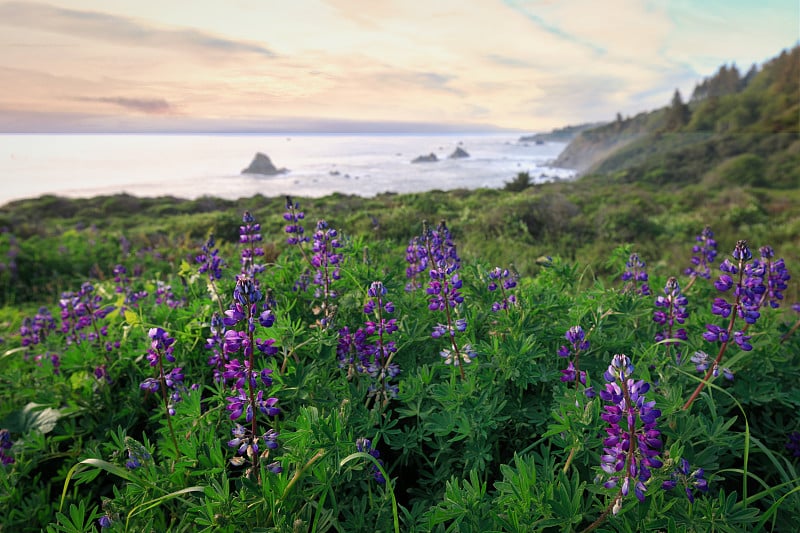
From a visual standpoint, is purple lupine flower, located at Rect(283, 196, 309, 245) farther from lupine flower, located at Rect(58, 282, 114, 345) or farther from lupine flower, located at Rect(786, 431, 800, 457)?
lupine flower, located at Rect(786, 431, 800, 457)

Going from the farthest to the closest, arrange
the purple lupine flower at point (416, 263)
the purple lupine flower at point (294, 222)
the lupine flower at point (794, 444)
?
the purple lupine flower at point (416, 263) < the purple lupine flower at point (294, 222) < the lupine flower at point (794, 444)

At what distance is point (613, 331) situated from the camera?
279 centimetres

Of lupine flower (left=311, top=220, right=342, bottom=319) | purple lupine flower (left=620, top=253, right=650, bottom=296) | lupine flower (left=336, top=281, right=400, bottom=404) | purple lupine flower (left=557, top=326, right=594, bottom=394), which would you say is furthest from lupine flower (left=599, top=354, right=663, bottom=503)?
purple lupine flower (left=620, top=253, right=650, bottom=296)

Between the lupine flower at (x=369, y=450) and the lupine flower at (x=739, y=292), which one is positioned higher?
the lupine flower at (x=739, y=292)

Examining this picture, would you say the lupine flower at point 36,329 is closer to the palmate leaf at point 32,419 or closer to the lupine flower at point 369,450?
the palmate leaf at point 32,419

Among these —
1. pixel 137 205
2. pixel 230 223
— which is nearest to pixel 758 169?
pixel 230 223

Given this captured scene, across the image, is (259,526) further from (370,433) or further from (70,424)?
(70,424)

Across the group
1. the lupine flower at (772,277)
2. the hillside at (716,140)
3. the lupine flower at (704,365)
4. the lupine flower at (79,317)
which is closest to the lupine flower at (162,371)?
the lupine flower at (79,317)

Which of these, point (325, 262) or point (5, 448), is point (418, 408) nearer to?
point (325, 262)

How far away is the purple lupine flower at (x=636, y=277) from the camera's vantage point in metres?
3.28

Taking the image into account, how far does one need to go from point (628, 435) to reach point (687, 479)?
478 millimetres

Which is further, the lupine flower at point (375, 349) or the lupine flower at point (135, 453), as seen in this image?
the lupine flower at point (375, 349)

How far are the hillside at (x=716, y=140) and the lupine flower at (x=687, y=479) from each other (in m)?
23.4

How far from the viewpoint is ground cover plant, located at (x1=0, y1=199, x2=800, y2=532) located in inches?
68.4
